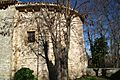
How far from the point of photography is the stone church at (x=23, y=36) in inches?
691

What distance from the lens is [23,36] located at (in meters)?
18.9

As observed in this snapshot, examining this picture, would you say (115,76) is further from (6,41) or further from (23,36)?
(6,41)

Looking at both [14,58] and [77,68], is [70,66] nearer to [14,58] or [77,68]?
[77,68]

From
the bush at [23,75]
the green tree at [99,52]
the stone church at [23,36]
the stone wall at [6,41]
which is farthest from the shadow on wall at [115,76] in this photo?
the stone wall at [6,41]

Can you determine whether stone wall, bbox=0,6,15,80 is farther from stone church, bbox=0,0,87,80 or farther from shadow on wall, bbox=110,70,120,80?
shadow on wall, bbox=110,70,120,80

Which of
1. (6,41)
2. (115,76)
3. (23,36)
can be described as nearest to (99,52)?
(115,76)

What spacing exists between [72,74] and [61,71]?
4.79m

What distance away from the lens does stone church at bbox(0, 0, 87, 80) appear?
1756cm

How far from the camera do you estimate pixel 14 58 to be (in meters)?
18.0

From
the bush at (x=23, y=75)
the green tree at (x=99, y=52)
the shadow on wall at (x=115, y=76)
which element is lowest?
the shadow on wall at (x=115, y=76)

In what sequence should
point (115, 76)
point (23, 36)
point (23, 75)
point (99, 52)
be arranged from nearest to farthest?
1. point (23, 75)
2. point (23, 36)
3. point (115, 76)
4. point (99, 52)

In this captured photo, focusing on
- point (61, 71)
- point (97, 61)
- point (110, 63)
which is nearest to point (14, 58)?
point (61, 71)

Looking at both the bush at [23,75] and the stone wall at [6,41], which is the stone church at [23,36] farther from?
the bush at [23,75]

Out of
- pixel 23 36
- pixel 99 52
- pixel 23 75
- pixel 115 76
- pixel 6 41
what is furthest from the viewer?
pixel 99 52
